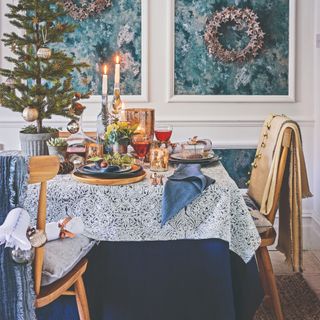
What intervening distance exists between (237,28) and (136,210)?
A: 7.40 feet

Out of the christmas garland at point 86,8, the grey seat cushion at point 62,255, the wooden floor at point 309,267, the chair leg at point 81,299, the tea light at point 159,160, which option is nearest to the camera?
the grey seat cushion at point 62,255

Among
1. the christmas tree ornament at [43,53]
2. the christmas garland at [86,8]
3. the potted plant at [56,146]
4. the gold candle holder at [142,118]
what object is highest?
the christmas garland at [86,8]

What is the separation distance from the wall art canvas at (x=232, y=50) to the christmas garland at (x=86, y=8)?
499mm

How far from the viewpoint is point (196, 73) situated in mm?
3885

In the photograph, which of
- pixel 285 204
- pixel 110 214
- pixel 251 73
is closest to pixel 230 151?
pixel 251 73

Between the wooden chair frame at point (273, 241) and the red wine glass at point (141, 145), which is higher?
the red wine glass at point (141, 145)

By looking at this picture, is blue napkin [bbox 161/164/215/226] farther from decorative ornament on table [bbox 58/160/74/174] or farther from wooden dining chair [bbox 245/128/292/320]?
wooden dining chair [bbox 245/128/292/320]

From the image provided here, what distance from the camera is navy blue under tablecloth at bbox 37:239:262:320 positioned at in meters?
2.12

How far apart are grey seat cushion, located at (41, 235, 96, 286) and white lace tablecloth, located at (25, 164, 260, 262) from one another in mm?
54

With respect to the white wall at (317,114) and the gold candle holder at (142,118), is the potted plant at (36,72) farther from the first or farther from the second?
the white wall at (317,114)

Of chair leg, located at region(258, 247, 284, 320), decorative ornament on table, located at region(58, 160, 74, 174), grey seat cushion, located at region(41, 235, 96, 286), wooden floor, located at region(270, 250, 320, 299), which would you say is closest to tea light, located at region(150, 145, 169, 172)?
decorative ornament on table, located at region(58, 160, 74, 174)

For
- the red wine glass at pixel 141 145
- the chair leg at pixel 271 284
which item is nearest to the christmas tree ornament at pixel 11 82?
the red wine glass at pixel 141 145

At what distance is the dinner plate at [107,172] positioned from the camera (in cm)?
204

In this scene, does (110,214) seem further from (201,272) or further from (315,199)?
(315,199)
